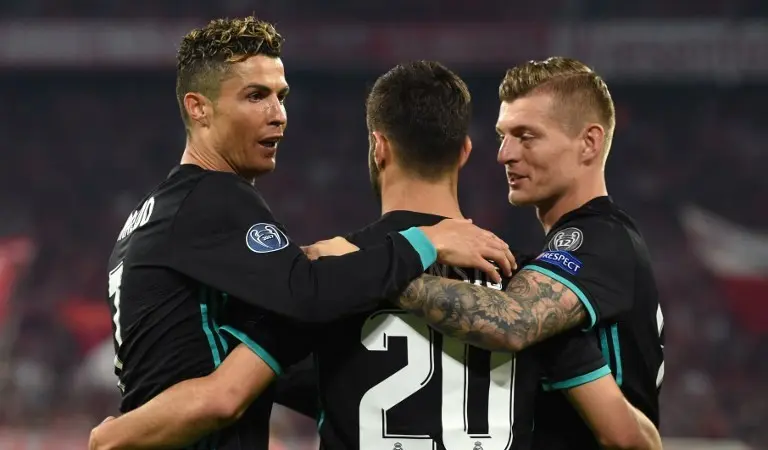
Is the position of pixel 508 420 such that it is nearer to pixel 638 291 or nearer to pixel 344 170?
pixel 638 291

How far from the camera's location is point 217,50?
312 cm

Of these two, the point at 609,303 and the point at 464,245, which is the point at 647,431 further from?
the point at 464,245

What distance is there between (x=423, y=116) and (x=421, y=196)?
21 centimetres

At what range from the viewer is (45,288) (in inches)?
583

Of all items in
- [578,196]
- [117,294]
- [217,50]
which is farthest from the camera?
[578,196]

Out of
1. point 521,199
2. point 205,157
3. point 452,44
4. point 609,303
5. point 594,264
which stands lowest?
point 609,303

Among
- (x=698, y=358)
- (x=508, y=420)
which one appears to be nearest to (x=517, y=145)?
(x=508, y=420)

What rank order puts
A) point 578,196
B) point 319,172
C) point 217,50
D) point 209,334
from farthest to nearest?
point 319,172
point 578,196
point 217,50
point 209,334

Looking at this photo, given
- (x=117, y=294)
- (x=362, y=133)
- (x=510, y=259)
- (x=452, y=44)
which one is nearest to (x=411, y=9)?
(x=452, y=44)

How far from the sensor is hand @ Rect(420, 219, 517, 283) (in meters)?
2.70

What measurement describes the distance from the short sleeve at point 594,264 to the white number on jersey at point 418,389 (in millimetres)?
310

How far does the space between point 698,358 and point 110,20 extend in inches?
367

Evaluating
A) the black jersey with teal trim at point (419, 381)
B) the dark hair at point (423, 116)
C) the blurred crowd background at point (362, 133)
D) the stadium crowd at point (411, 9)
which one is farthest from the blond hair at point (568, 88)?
the stadium crowd at point (411, 9)

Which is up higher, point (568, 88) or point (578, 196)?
point (568, 88)
